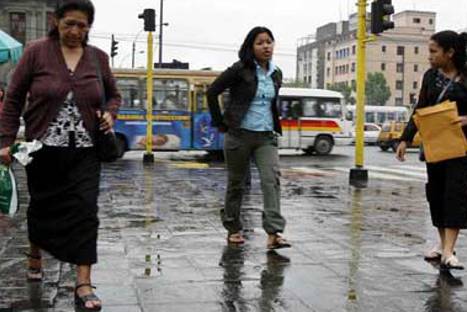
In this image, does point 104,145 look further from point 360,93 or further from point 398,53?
point 398,53

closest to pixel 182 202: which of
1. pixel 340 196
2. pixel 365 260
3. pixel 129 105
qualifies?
pixel 340 196

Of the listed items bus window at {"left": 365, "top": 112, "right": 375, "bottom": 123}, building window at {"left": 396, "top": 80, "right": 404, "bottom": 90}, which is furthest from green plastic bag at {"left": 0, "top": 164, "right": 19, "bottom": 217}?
building window at {"left": 396, "top": 80, "right": 404, "bottom": 90}

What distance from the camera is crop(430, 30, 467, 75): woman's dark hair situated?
5.73m

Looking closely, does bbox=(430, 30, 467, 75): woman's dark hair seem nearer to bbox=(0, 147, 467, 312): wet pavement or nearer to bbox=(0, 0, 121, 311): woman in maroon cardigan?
bbox=(0, 147, 467, 312): wet pavement

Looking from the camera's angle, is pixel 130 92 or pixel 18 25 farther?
pixel 18 25

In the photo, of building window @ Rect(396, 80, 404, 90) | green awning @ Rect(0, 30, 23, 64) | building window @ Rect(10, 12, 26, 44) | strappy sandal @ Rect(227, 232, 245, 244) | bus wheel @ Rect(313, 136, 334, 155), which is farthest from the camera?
building window @ Rect(396, 80, 404, 90)

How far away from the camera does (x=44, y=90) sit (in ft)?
14.6

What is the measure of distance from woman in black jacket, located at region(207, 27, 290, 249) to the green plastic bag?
2170 mm

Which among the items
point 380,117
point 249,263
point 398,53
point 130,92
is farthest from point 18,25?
point 398,53

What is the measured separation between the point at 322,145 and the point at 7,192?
21.9 meters

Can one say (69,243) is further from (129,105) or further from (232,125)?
(129,105)

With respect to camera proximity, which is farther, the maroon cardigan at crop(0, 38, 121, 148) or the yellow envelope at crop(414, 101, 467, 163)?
the yellow envelope at crop(414, 101, 467, 163)

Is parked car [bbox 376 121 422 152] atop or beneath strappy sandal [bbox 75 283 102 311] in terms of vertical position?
atop

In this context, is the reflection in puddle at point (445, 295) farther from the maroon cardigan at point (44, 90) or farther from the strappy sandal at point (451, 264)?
the maroon cardigan at point (44, 90)
